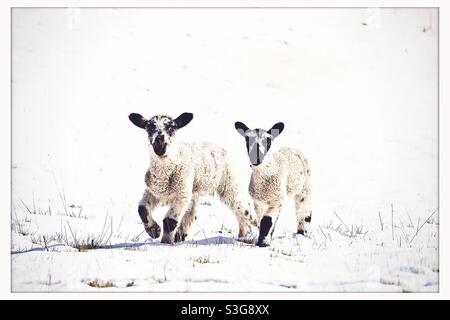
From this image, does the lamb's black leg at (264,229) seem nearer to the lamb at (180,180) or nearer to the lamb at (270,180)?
the lamb at (270,180)

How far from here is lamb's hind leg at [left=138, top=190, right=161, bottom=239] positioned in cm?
769

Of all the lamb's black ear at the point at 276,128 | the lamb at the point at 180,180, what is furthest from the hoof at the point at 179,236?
the lamb's black ear at the point at 276,128

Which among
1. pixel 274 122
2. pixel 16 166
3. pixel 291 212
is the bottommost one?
pixel 291 212

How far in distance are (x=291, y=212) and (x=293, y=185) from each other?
1.17 feet

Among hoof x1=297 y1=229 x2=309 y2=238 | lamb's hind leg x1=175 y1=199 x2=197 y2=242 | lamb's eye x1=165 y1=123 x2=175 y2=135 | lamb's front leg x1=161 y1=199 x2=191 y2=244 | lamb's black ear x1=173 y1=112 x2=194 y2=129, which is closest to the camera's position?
lamb's front leg x1=161 y1=199 x2=191 y2=244

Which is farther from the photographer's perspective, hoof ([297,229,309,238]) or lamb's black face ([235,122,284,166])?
hoof ([297,229,309,238])

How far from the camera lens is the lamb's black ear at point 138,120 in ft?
25.4

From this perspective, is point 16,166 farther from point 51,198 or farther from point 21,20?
point 21,20

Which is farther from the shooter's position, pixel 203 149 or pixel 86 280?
pixel 203 149

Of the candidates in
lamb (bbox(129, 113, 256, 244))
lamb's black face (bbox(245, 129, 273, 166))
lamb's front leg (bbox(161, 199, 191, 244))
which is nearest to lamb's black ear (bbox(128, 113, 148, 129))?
lamb (bbox(129, 113, 256, 244))

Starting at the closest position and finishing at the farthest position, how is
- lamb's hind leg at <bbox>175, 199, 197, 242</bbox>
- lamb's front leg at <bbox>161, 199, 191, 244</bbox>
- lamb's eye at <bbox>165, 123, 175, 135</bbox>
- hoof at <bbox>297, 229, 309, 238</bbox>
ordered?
lamb's front leg at <bbox>161, 199, 191, 244</bbox> < lamb's eye at <bbox>165, 123, 175, 135</bbox> < lamb's hind leg at <bbox>175, 199, 197, 242</bbox> < hoof at <bbox>297, 229, 309, 238</bbox>

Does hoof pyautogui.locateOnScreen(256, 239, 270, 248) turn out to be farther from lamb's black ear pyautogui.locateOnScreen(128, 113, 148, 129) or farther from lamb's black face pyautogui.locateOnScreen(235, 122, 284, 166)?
lamb's black ear pyautogui.locateOnScreen(128, 113, 148, 129)

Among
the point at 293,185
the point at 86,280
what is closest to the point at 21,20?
the point at 86,280

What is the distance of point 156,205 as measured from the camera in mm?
7770
